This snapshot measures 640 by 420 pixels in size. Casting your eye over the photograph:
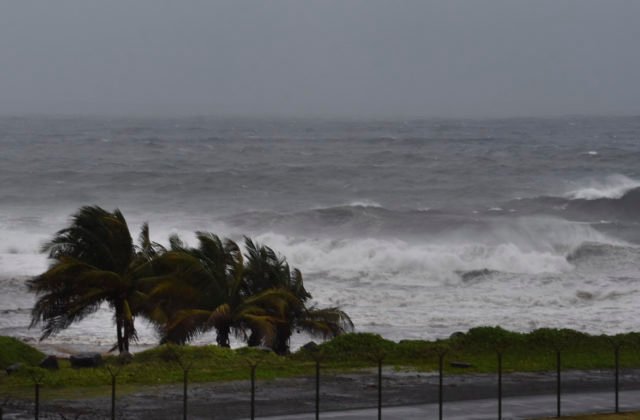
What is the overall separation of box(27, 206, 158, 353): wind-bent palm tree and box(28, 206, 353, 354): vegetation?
0.02 metres

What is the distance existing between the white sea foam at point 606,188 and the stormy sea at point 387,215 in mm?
259

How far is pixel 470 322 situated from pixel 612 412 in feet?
53.6

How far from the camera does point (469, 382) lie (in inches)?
964

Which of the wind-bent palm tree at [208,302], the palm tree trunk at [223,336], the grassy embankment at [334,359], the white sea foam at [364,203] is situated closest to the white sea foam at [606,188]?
the white sea foam at [364,203]

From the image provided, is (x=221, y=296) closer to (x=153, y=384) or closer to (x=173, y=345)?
(x=173, y=345)

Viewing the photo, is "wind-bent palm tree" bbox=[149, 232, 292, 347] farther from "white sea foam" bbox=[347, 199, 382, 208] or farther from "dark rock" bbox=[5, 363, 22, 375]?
"white sea foam" bbox=[347, 199, 382, 208]

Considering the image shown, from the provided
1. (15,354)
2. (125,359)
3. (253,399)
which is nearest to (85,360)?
(125,359)

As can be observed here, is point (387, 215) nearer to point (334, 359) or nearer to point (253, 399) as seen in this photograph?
point (334, 359)

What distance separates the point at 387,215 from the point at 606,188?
1994cm

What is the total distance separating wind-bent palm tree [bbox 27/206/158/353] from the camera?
27672 millimetres

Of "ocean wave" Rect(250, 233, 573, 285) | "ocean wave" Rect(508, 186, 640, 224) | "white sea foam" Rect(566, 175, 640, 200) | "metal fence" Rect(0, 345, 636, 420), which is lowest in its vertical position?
"metal fence" Rect(0, 345, 636, 420)

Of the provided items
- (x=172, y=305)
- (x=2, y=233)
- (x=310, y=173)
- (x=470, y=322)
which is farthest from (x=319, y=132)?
(x=172, y=305)

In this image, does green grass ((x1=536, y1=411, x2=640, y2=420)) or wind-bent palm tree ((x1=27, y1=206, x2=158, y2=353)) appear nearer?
green grass ((x1=536, y1=411, x2=640, y2=420))

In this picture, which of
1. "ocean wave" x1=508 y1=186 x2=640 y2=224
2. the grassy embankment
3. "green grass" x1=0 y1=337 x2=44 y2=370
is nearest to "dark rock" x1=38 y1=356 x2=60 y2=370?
the grassy embankment
